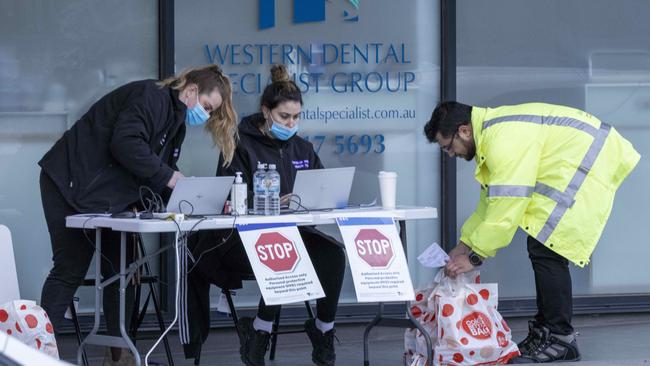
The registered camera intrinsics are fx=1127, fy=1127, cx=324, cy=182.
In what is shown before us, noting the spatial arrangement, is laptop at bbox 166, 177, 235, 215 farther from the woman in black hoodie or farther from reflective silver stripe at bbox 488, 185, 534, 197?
reflective silver stripe at bbox 488, 185, 534, 197

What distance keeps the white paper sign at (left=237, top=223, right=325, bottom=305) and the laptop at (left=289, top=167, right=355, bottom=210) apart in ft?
1.35

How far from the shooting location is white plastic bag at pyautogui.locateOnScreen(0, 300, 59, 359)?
5047 millimetres

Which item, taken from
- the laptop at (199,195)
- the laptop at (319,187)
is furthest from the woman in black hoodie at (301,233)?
the laptop at (199,195)

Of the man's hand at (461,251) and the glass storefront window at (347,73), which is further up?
the glass storefront window at (347,73)

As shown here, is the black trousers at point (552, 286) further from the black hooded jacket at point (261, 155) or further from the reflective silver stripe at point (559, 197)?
the black hooded jacket at point (261, 155)

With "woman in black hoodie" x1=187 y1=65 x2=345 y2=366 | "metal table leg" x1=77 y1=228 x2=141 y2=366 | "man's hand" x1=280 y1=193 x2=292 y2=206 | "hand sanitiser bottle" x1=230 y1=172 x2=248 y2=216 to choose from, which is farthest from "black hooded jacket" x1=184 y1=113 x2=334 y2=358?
"metal table leg" x1=77 y1=228 x2=141 y2=366

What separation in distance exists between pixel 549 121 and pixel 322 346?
5.45 ft

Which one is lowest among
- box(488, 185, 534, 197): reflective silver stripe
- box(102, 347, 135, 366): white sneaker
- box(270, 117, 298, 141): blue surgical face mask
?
box(102, 347, 135, 366): white sneaker

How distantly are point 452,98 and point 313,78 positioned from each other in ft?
3.12

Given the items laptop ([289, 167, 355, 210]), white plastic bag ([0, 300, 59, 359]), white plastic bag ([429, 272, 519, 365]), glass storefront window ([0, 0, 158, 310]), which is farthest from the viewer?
glass storefront window ([0, 0, 158, 310])

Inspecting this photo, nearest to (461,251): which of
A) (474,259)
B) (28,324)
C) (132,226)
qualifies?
(474,259)

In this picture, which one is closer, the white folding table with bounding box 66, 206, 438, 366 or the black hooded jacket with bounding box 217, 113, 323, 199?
the white folding table with bounding box 66, 206, 438, 366

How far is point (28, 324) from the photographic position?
505 cm

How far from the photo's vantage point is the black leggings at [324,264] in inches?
233
